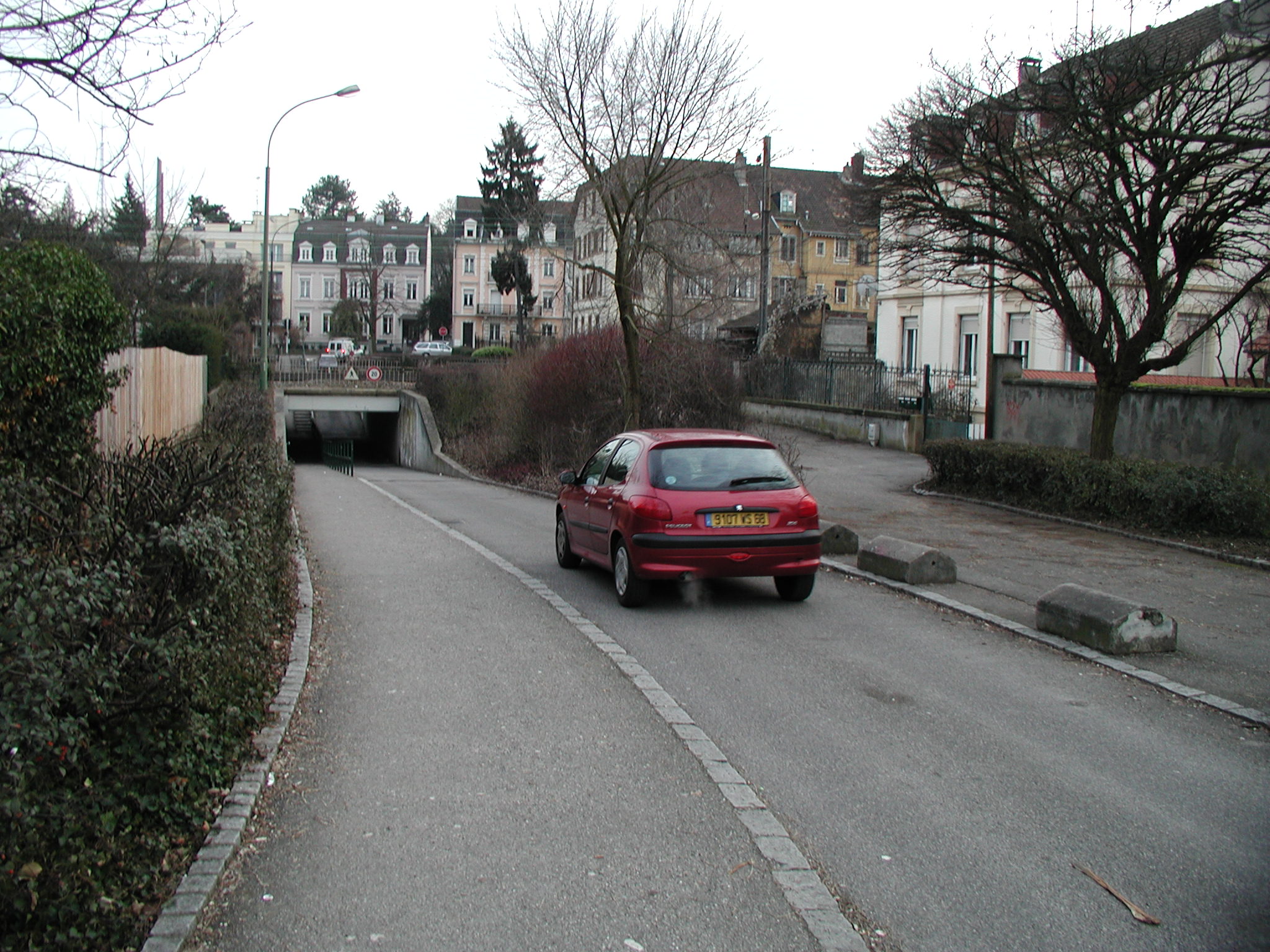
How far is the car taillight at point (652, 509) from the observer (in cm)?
978

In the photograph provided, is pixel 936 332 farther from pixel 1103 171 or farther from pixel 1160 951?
pixel 1160 951

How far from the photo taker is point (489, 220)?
A: 75438 mm

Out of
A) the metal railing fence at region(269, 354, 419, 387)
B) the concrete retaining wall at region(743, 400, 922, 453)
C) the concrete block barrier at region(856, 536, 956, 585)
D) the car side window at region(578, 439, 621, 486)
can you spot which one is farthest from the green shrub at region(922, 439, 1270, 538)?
the metal railing fence at region(269, 354, 419, 387)

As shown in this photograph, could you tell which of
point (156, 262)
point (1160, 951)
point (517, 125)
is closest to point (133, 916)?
point (1160, 951)

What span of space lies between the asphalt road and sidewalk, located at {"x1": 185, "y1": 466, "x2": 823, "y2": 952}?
0.05ft

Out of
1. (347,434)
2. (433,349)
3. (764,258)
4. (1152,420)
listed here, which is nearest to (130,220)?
(764,258)

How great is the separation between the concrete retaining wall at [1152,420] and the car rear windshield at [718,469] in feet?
31.0

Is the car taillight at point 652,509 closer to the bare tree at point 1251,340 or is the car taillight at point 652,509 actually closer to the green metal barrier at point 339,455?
the bare tree at point 1251,340

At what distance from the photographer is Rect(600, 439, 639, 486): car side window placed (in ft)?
35.1

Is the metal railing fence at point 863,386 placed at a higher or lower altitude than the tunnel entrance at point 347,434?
higher

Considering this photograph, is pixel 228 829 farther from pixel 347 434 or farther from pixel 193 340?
pixel 347 434

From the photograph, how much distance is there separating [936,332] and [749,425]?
16817 mm

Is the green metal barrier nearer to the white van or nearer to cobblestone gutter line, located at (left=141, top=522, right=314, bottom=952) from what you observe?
the white van

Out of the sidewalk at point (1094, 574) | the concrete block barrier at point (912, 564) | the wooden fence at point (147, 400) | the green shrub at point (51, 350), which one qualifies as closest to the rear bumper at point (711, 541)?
the sidewalk at point (1094, 574)
